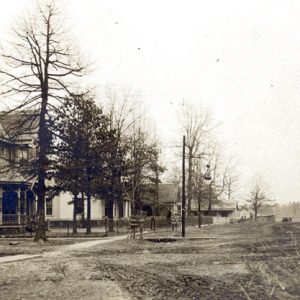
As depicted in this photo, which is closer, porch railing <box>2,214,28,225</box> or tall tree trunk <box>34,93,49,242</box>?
tall tree trunk <box>34,93,49,242</box>

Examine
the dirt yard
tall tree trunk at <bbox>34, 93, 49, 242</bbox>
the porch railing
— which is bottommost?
the porch railing

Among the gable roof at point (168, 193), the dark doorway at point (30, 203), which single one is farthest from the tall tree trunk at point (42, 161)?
the gable roof at point (168, 193)

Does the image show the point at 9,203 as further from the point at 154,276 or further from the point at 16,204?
the point at 154,276

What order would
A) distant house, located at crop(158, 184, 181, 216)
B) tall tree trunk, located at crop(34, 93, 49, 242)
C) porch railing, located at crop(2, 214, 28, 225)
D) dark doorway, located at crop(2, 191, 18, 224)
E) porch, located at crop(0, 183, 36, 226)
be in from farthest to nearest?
distant house, located at crop(158, 184, 181, 216) < dark doorway, located at crop(2, 191, 18, 224) < porch, located at crop(0, 183, 36, 226) < porch railing, located at crop(2, 214, 28, 225) < tall tree trunk, located at crop(34, 93, 49, 242)

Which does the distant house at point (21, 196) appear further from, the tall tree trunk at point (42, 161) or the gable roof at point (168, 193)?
the gable roof at point (168, 193)

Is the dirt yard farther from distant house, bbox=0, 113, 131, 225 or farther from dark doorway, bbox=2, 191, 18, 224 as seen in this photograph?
dark doorway, bbox=2, 191, 18, 224

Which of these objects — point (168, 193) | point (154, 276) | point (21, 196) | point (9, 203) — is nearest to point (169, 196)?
point (168, 193)

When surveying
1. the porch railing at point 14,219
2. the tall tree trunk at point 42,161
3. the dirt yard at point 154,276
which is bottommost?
the porch railing at point 14,219

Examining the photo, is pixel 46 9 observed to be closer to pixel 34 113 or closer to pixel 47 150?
pixel 34 113

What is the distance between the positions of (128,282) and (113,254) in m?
8.62

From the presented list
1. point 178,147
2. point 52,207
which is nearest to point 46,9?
point 52,207

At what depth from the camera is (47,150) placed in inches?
1140

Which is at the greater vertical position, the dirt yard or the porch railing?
the dirt yard

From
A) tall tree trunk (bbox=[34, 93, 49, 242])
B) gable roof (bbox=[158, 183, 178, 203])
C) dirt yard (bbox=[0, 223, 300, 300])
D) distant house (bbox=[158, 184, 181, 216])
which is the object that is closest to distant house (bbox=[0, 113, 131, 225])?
tall tree trunk (bbox=[34, 93, 49, 242])
